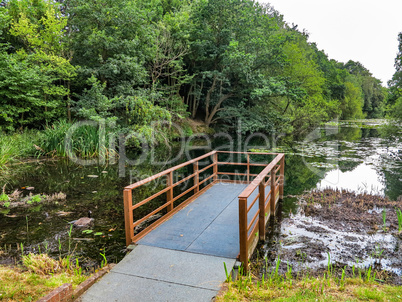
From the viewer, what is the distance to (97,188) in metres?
8.83

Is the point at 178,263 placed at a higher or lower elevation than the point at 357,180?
higher

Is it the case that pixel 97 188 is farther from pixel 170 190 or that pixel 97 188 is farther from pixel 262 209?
pixel 262 209

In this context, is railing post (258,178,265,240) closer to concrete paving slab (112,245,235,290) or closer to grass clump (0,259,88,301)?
concrete paving slab (112,245,235,290)

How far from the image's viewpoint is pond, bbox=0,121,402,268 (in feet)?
17.0

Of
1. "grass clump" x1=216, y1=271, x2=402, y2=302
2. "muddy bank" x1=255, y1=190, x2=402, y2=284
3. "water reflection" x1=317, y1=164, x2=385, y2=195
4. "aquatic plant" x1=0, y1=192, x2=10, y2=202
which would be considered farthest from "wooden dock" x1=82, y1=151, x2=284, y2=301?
"water reflection" x1=317, y1=164, x2=385, y2=195

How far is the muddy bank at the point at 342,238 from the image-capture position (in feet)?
15.2

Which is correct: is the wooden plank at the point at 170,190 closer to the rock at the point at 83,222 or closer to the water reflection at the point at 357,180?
the rock at the point at 83,222

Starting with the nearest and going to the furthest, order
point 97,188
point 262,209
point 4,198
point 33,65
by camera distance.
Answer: point 262,209, point 4,198, point 97,188, point 33,65

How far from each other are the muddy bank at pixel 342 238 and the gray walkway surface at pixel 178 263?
90cm

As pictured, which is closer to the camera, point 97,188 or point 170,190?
point 170,190

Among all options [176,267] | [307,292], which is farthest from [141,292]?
[307,292]

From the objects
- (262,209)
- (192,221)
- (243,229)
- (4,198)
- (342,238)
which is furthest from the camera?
(4,198)

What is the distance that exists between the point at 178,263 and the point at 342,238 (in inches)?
140

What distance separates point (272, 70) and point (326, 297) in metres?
22.8
